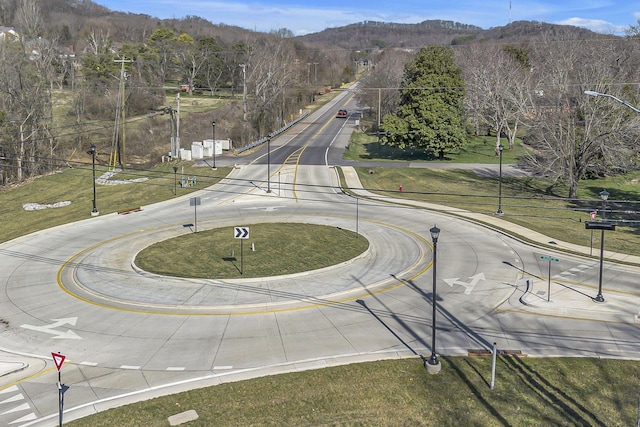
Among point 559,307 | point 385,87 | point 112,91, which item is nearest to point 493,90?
point 385,87

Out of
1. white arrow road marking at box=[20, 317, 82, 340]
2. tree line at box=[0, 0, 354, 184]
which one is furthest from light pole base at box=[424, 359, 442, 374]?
tree line at box=[0, 0, 354, 184]

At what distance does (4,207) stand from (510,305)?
4661cm

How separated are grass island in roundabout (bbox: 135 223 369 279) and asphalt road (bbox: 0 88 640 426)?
105 centimetres

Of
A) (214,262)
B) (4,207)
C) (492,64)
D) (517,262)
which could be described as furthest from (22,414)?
(492,64)

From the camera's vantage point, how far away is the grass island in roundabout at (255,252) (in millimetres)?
30062

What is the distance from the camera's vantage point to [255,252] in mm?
33188

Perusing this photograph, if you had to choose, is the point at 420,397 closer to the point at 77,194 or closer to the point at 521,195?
the point at 521,195

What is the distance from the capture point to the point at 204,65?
12406 cm

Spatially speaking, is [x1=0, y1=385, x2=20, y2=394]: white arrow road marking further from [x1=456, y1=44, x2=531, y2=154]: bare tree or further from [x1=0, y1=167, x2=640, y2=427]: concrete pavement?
[x1=456, y1=44, x2=531, y2=154]: bare tree

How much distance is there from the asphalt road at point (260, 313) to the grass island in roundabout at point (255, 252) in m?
1.05

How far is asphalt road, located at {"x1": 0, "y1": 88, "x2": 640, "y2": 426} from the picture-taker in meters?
18.8

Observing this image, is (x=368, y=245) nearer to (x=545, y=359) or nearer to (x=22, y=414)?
(x=545, y=359)

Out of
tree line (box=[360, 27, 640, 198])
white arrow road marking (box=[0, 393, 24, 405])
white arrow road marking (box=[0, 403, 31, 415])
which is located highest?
tree line (box=[360, 27, 640, 198])

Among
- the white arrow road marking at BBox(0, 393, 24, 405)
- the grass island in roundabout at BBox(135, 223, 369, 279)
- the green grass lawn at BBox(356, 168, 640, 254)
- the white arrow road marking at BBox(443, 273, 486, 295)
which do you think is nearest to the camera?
the white arrow road marking at BBox(0, 393, 24, 405)
